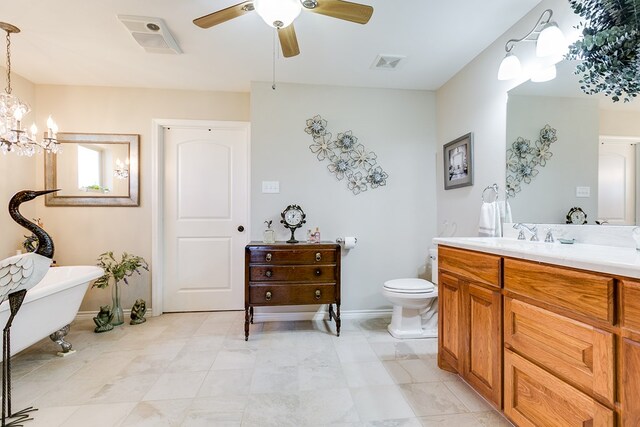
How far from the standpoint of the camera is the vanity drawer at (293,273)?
2.41m

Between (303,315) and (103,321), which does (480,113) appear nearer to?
(303,315)

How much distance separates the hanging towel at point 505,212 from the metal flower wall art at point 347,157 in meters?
1.15

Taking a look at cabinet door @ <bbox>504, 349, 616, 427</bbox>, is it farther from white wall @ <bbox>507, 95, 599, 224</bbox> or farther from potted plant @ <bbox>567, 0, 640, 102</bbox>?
potted plant @ <bbox>567, 0, 640, 102</bbox>

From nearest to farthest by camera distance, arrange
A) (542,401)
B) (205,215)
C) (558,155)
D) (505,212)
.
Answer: (542,401)
(558,155)
(505,212)
(205,215)

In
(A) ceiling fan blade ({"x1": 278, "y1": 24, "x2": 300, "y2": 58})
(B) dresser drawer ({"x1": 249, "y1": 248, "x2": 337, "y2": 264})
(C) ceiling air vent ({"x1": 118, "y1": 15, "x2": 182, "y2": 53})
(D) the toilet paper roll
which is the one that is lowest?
→ (B) dresser drawer ({"x1": 249, "y1": 248, "x2": 337, "y2": 264})

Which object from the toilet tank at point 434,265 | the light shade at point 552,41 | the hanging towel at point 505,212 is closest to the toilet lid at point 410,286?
the toilet tank at point 434,265

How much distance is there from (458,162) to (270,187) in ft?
5.92

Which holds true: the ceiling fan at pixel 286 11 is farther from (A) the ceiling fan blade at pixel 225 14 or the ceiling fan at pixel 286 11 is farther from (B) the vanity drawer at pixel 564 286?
(B) the vanity drawer at pixel 564 286

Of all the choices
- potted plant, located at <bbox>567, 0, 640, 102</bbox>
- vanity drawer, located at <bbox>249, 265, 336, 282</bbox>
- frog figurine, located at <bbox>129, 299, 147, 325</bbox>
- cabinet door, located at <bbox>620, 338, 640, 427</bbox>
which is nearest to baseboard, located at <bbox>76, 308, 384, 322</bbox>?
frog figurine, located at <bbox>129, 299, 147, 325</bbox>

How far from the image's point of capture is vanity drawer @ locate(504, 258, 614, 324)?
0.91 m

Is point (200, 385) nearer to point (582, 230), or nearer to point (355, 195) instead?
point (355, 195)

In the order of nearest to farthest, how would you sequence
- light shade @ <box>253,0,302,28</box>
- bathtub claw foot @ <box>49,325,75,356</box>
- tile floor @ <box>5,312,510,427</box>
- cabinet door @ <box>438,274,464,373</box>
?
light shade @ <box>253,0,302,28</box>, tile floor @ <box>5,312,510,427</box>, cabinet door @ <box>438,274,464,373</box>, bathtub claw foot @ <box>49,325,75,356</box>

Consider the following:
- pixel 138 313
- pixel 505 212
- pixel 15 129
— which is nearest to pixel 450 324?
pixel 505 212

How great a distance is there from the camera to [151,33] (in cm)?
204
